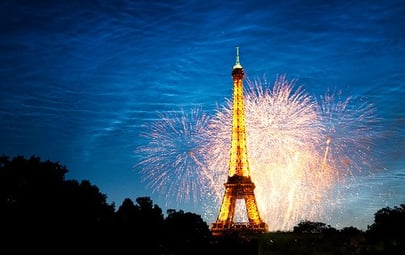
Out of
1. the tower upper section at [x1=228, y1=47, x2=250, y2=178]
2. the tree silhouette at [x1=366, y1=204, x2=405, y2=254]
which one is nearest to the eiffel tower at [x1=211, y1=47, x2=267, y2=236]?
the tower upper section at [x1=228, y1=47, x2=250, y2=178]

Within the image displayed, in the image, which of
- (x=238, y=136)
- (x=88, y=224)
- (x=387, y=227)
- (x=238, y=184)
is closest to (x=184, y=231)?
(x=88, y=224)

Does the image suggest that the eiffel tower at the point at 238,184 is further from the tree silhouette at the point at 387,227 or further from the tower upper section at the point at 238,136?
the tree silhouette at the point at 387,227

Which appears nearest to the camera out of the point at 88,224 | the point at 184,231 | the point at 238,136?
the point at 88,224

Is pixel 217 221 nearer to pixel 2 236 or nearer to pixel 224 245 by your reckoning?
pixel 224 245

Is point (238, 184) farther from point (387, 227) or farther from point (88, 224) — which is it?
point (88, 224)

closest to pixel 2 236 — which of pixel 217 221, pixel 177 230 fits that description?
pixel 177 230

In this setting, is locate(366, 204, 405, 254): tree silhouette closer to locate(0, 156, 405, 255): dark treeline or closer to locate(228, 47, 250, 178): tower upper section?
locate(0, 156, 405, 255): dark treeline
